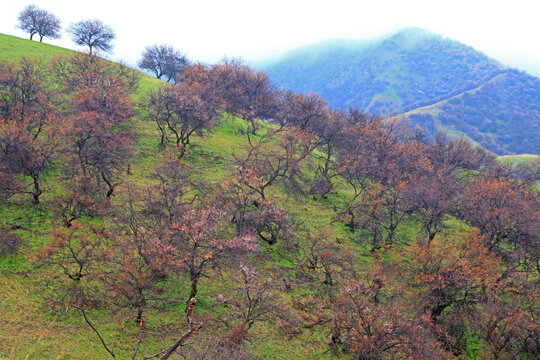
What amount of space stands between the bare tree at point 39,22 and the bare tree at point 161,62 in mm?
21382

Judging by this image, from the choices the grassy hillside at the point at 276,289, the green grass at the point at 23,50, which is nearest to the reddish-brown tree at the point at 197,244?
the grassy hillside at the point at 276,289

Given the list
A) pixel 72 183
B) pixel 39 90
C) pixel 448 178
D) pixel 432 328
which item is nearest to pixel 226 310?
pixel 432 328

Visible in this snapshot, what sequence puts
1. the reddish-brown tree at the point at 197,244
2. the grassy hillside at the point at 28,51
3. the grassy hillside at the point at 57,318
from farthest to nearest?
the grassy hillside at the point at 28,51
the reddish-brown tree at the point at 197,244
the grassy hillside at the point at 57,318

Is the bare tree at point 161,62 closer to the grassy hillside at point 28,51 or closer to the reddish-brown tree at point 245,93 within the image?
the grassy hillside at point 28,51

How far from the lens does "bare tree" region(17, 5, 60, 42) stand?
73938 mm

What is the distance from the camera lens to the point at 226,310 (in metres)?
24.7

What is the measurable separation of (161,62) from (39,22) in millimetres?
29300

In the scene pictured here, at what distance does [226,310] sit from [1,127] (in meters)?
27.8

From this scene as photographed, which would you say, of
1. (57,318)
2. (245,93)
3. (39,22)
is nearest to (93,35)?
(39,22)

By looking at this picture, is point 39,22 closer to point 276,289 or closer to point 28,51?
point 28,51

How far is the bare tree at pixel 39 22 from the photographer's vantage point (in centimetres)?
7394

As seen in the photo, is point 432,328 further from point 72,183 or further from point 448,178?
point 72,183

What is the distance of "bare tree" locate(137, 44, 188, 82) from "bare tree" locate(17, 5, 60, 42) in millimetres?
21382

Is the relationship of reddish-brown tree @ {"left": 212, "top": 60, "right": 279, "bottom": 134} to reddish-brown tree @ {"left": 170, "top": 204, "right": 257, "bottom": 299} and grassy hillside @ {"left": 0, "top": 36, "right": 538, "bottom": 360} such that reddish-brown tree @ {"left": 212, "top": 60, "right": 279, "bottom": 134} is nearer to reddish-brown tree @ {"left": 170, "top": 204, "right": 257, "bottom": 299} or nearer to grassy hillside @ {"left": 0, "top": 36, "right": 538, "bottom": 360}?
grassy hillside @ {"left": 0, "top": 36, "right": 538, "bottom": 360}
